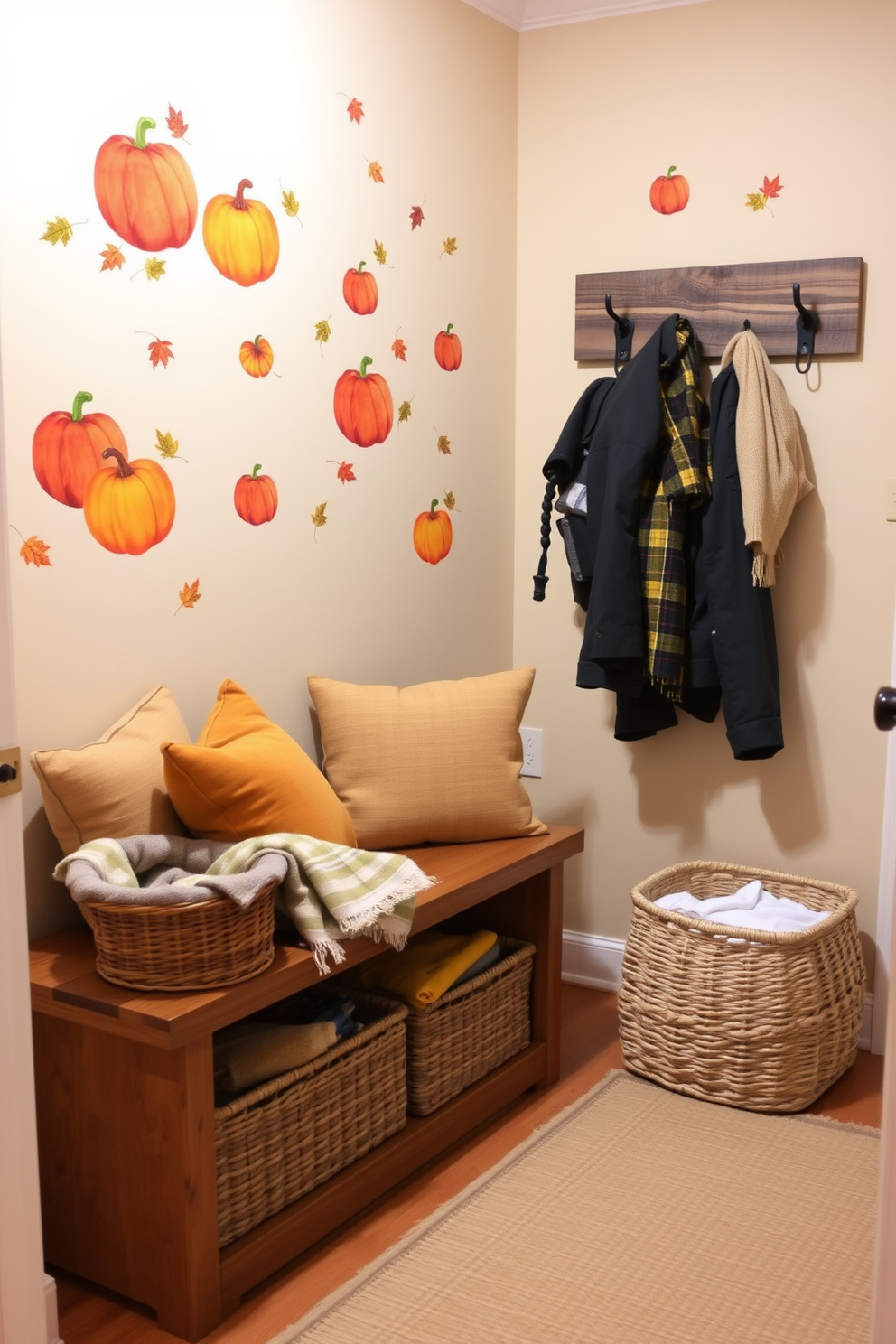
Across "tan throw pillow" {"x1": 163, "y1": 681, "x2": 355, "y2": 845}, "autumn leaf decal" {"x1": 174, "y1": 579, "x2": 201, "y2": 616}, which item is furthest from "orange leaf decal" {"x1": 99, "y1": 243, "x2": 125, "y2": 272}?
"tan throw pillow" {"x1": 163, "y1": 681, "x2": 355, "y2": 845}

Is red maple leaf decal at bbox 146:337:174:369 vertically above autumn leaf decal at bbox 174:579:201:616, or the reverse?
red maple leaf decal at bbox 146:337:174:369

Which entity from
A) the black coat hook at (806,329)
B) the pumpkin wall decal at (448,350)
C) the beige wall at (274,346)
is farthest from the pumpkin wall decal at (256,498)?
the black coat hook at (806,329)

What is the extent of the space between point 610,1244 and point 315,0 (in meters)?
2.42

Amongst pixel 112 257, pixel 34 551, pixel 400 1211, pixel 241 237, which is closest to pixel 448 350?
pixel 241 237

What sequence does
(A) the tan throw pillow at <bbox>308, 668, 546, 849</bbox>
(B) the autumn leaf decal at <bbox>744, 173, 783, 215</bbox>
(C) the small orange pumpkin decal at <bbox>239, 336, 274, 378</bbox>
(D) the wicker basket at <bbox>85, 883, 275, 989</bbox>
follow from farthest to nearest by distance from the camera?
(B) the autumn leaf decal at <bbox>744, 173, 783, 215</bbox>, (A) the tan throw pillow at <bbox>308, 668, 546, 849</bbox>, (C) the small orange pumpkin decal at <bbox>239, 336, 274, 378</bbox>, (D) the wicker basket at <bbox>85, 883, 275, 989</bbox>

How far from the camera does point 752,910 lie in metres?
2.86

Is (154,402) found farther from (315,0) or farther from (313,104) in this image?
(315,0)

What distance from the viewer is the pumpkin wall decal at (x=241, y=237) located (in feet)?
7.62

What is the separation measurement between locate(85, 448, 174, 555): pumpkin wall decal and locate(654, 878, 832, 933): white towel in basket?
1.37 meters

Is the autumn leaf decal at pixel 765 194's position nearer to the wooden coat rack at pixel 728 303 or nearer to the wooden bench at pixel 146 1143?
the wooden coat rack at pixel 728 303

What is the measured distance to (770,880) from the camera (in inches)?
117

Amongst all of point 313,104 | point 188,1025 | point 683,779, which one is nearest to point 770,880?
point 683,779

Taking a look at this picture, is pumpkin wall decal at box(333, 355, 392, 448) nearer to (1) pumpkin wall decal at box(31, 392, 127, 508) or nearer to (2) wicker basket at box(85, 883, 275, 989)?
(1) pumpkin wall decal at box(31, 392, 127, 508)

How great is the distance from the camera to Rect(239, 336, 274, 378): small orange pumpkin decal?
95.8 inches
